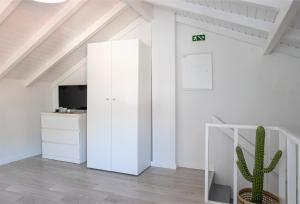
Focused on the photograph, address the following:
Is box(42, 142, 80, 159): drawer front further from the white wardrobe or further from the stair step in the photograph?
the stair step

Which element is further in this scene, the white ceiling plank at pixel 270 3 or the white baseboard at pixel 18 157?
the white baseboard at pixel 18 157

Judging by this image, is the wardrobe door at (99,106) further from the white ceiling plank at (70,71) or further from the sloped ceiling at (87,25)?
the white ceiling plank at (70,71)

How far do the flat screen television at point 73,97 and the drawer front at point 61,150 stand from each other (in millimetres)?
737

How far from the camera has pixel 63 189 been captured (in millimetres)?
2697

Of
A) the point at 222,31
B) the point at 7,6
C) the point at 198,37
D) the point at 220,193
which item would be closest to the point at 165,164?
the point at 220,193

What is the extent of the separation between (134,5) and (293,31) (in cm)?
194

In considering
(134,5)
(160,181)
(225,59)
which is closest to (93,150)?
(160,181)

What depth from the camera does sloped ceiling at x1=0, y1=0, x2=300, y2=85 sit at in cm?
242

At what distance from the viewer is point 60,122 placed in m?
3.77

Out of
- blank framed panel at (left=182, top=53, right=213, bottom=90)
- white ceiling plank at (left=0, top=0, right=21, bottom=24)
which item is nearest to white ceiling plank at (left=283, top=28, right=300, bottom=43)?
blank framed panel at (left=182, top=53, right=213, bottom=90)

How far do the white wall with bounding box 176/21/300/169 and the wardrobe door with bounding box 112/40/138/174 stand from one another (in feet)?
2.68

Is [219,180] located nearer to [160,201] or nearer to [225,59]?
[160,201]

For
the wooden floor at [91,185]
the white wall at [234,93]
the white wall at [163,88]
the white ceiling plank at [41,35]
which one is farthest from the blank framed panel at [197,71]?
the white ceiling plank at [41,35]

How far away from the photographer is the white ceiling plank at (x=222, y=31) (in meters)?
3.11
